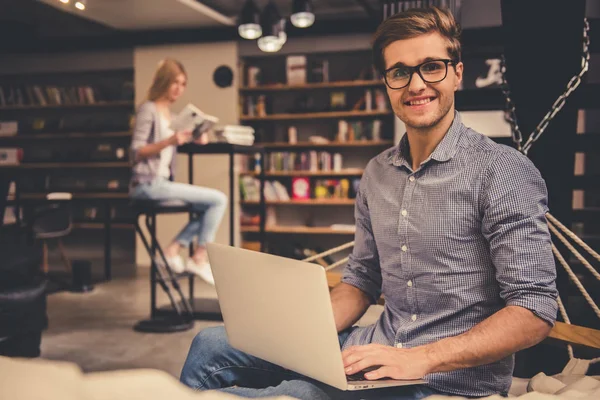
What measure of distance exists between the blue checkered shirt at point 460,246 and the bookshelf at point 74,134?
6.03 metres

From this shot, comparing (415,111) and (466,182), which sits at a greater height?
(415,111)

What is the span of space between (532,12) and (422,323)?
1.26 m

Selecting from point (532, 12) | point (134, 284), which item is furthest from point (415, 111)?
point (134, 284)

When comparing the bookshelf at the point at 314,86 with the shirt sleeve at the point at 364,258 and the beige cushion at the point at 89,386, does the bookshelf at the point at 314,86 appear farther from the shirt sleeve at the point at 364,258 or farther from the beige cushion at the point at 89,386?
the beige cushion at the point at 89,386

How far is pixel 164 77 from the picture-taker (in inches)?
154

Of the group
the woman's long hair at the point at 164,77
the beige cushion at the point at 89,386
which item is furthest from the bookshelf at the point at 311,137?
the beige cushion at the point at 89,386

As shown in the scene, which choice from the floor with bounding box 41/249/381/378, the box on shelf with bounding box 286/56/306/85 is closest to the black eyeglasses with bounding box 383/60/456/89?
the floor with bounding box 41/249/381/378

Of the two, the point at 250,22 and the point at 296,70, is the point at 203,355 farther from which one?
the point at 296,70

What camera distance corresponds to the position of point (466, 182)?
4.32 ft

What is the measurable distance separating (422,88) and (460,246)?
36cm

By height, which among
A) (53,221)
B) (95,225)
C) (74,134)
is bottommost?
(95,225)

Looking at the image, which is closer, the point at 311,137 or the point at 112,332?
the point at 112,332

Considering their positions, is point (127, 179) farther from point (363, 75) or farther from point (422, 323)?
point (422, 323)

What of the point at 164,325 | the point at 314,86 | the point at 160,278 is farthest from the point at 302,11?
the point at 164,325
